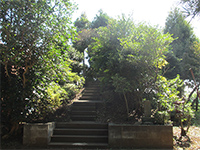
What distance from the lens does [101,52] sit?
21.4 feet

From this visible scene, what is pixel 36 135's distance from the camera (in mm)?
4801

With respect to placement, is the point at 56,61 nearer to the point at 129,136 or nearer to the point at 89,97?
the point at 129,136

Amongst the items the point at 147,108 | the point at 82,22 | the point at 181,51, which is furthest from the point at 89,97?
the point at 82,22

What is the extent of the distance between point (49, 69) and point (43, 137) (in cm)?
213

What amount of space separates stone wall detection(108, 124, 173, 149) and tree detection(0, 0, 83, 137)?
236 centimetres

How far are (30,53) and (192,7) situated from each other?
4.45 m

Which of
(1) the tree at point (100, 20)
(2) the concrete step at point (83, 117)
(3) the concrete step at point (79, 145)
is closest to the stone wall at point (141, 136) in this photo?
(3) the concrete step at point (79, 145)

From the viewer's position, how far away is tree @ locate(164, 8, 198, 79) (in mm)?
11125

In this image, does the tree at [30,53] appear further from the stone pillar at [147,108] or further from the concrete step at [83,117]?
the stone pillar at [147,108]

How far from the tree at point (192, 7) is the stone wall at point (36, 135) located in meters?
4.93

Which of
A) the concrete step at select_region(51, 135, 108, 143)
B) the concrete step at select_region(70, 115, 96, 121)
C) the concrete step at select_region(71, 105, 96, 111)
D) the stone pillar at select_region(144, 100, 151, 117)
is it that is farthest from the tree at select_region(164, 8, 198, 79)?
the concrete step at select_region(51, 135, 108, 143)

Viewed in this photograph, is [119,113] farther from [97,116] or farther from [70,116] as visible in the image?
[70,116]

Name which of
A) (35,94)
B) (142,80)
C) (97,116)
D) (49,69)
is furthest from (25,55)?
(142,80)

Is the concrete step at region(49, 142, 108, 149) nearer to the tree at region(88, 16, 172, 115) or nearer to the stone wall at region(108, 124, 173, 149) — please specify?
the stone wall at region(108, 124, 173, 149)
